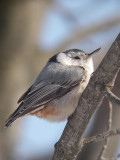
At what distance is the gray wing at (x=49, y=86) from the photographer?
3379 millimetres

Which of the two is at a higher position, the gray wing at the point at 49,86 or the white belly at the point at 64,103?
the gray wing at the point at 49,86

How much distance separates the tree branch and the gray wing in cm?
54

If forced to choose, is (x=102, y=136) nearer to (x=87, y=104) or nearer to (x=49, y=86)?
(x=87, y=104)

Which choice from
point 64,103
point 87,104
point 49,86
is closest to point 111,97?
point 87,104

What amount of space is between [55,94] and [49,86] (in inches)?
4.5

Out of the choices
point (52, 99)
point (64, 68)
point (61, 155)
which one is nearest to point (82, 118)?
point (61, 155)

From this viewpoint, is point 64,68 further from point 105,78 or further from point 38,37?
point 38,37

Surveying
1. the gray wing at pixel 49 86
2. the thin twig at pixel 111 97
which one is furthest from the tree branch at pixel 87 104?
the gray wing at pixel 49 86

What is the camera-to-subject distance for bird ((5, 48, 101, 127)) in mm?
3354

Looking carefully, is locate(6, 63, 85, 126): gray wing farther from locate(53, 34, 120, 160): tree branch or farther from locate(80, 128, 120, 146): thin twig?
locate(80, 128, 120, 146): thin twig

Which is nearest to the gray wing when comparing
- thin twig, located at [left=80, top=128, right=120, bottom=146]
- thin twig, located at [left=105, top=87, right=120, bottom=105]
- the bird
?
the bird

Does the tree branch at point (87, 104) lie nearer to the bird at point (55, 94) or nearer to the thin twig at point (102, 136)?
the thin twig at point (102, 136)

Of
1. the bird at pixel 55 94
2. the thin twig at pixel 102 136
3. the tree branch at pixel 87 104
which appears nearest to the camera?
the tree branch at pixel 87 104

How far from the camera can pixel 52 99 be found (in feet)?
11.2
